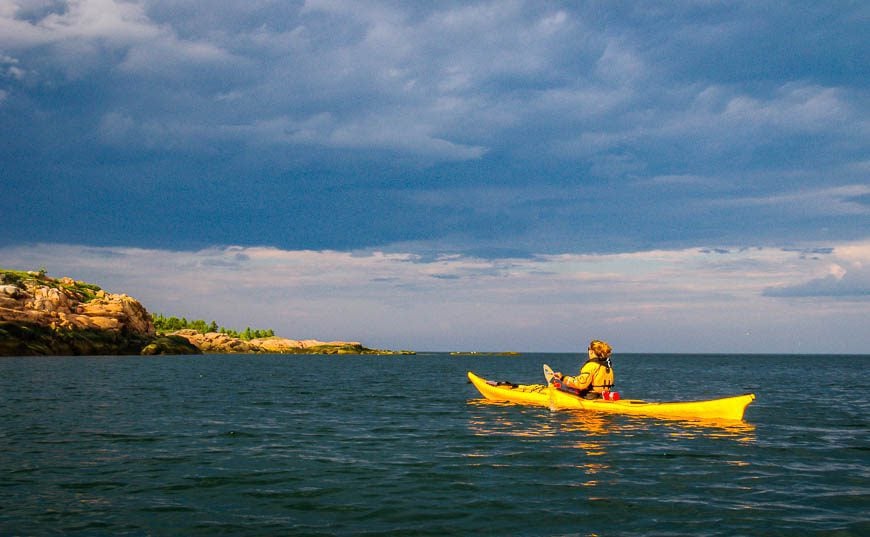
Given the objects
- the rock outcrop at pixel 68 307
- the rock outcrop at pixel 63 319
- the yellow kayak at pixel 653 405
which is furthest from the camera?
the rock outcrop at pixel 68 307

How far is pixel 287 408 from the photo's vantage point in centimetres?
2638

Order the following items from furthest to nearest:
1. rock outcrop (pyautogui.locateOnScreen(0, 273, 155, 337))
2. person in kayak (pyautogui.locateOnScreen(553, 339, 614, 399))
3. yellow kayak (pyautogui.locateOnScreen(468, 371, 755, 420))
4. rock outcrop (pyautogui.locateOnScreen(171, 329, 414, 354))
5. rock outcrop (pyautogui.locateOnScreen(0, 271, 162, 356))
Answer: rock outcrop (pyautogui.locateOnScreen(171, 329, 414, 354)) → rock outcrop (pyautogui.locateOnScreen(0, 273, 155, 337)) → rock outcrop (pyautogui.locateOnScreen(0, 271, 162, 356)) → person in kayak (pyautogui.locateOnScreen(553, 339, 614, 399)) → yellow kayak (pyautogui.locateOnScreen(468, 371, 755, 420))

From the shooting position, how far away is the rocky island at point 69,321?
7881cm

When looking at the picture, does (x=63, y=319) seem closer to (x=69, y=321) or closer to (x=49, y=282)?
(x=69, y=321)

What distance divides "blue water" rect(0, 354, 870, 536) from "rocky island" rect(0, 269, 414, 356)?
65062 millimetres

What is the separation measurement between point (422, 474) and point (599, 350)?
1124 centimetres

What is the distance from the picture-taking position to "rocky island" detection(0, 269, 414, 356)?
7881 centimetres

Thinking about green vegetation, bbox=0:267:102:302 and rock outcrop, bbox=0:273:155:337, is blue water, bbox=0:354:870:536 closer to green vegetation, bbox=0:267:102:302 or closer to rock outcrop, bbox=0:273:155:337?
rock outcrop, bbox=0:273:155:337

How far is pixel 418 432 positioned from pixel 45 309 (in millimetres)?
84921

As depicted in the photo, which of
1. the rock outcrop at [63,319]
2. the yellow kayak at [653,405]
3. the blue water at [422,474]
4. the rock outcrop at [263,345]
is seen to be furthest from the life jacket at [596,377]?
the rock outcrop at [263,345]

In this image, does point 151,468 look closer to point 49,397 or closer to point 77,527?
point 77,527

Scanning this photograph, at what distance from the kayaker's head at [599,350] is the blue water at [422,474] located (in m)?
2.34

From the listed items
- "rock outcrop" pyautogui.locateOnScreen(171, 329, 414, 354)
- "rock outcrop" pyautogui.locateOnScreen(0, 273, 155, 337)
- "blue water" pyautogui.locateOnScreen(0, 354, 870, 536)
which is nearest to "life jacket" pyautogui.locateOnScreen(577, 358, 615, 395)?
"blue water" pyautogui.locateOnScreen(0, 354, 870, 536)

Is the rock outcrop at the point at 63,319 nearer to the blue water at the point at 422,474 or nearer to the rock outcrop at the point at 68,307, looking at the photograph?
the rock outcrop at the point at 68,307
